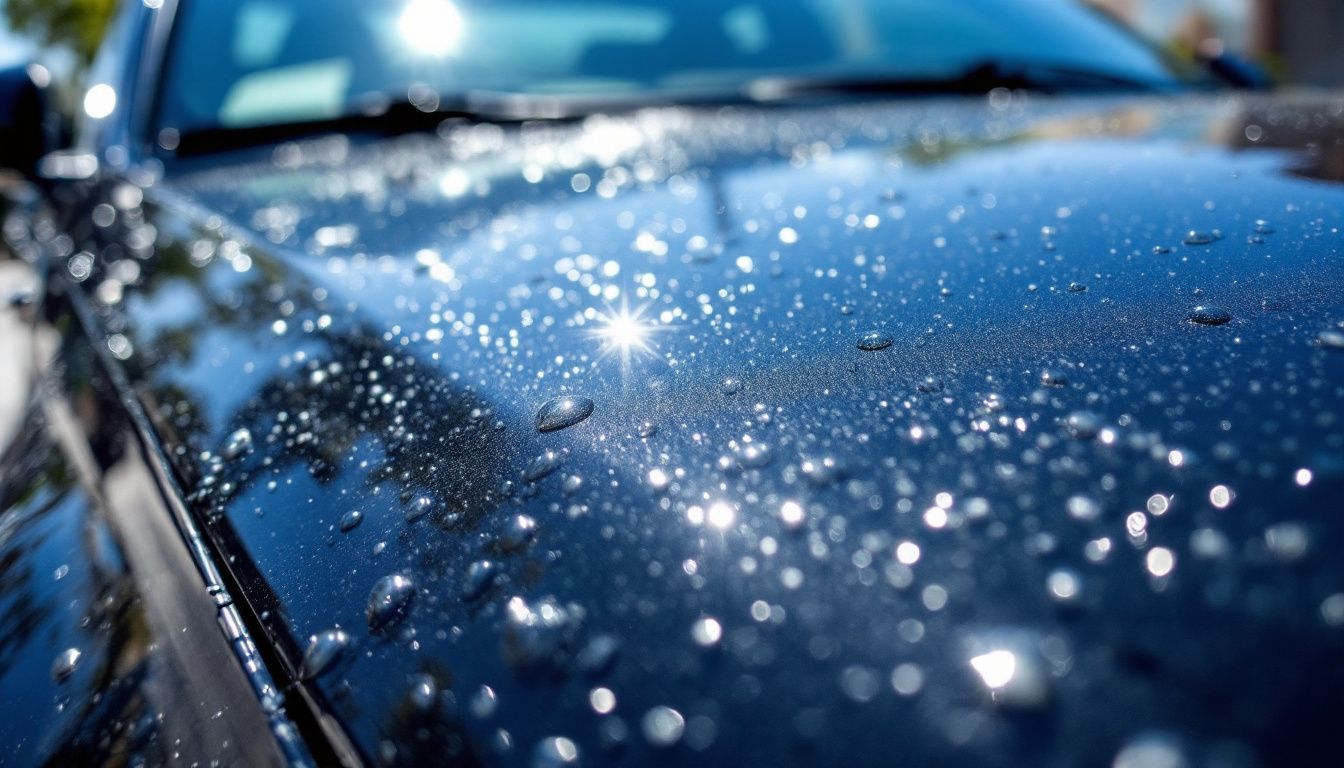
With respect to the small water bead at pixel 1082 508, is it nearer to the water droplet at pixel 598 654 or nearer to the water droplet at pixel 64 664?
the water droplet at pixel 598 654

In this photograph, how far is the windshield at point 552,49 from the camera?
184 cm

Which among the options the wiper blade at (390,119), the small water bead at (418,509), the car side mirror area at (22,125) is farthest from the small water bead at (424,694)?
the car side mirror area at (22,125)

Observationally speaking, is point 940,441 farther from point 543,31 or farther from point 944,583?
point 543,31

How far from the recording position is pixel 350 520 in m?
0.65

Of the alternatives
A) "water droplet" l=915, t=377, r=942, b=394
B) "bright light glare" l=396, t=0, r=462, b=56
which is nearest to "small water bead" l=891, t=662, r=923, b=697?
"water droplet" l=915, t=377, r=942, b=394

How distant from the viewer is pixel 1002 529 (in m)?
0.46

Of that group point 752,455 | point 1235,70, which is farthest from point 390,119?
point 1235,70

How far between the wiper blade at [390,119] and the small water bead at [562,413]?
1.20 m

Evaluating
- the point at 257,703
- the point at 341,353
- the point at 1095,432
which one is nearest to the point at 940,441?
the point at 1095,432

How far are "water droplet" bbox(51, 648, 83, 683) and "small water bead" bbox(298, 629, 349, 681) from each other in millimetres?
226

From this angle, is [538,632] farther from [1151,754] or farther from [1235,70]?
[1235,70]

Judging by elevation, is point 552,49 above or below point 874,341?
above

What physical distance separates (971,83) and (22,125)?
2107mm

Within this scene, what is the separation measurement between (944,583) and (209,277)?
1.05m
